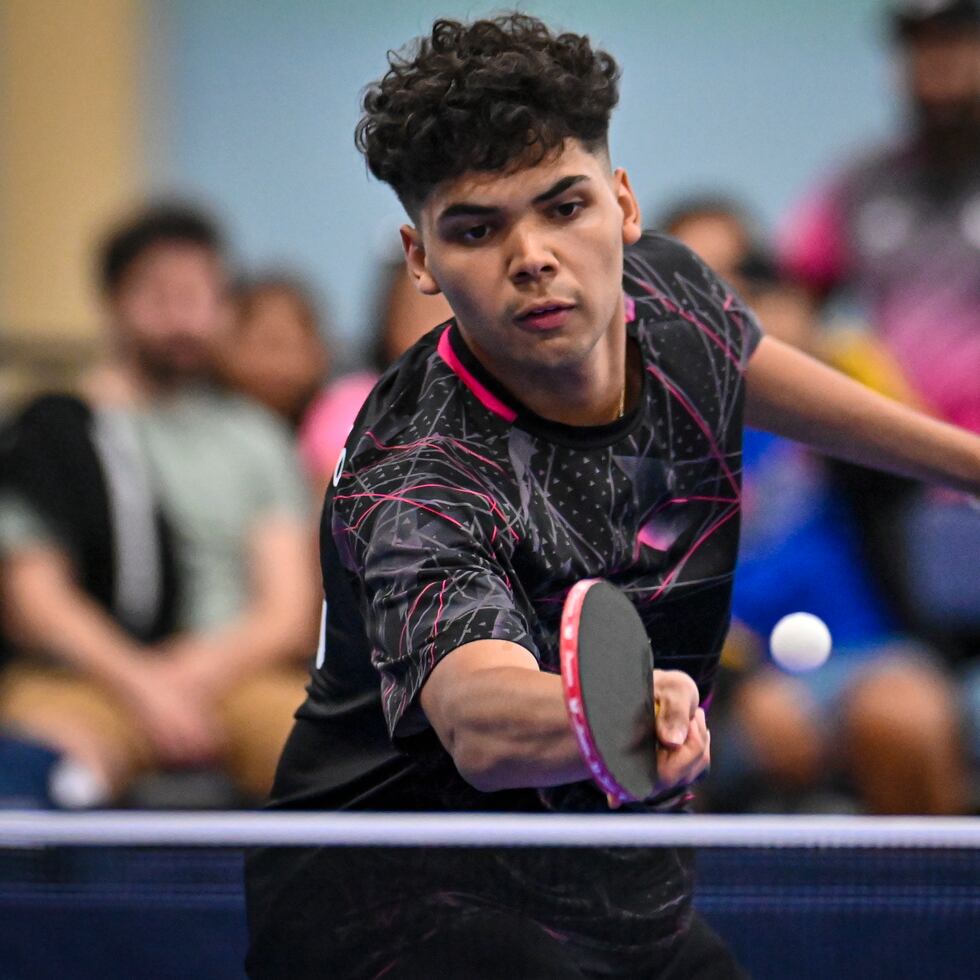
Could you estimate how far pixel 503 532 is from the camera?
69.7 inches

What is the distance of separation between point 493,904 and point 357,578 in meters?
0.38

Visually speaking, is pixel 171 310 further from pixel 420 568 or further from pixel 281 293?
pixel 420 568

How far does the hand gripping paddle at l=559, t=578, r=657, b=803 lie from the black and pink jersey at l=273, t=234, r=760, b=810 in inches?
5.5

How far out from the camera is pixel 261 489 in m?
4.20

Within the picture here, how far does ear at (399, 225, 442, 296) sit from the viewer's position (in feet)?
6.50

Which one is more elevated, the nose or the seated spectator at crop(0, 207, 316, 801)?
the nose

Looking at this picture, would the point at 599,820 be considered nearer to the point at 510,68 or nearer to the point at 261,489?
the point at 510,68

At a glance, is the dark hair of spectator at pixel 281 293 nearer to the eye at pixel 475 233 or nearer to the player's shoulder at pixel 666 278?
the player's shoulder at pixel 666 278

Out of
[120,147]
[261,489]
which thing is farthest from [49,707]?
[120,147]

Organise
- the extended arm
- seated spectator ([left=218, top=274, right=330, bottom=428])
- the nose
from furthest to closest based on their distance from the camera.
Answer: seated spectator ([left=218, top=274, right=330, bottom=428]) → the nose → the extended arm

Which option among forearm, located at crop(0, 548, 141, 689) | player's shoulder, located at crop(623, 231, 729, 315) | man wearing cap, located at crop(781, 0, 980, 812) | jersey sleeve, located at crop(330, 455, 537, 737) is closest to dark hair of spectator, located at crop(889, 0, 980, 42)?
man wearing cap, located at crop(781, 0, 980, 812)

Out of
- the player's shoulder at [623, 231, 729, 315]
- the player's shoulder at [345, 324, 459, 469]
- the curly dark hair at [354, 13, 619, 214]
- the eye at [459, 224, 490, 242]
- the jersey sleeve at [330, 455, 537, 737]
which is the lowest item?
the jersey sleeve at [330, 455, 537, 737]

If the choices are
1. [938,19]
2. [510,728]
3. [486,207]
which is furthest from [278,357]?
[510,728]

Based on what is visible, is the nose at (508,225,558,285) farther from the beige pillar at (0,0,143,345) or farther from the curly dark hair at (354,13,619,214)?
the beige pillar at (0,0,143,345)
